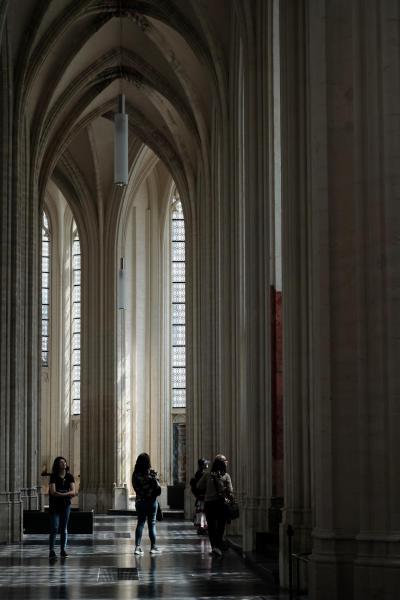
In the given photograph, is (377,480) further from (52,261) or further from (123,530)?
(52,261)

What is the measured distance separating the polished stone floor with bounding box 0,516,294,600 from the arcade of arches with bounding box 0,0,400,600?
1019 millimetres

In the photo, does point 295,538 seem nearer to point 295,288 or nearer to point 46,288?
point 295,288

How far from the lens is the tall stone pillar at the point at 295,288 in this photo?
1522 cm

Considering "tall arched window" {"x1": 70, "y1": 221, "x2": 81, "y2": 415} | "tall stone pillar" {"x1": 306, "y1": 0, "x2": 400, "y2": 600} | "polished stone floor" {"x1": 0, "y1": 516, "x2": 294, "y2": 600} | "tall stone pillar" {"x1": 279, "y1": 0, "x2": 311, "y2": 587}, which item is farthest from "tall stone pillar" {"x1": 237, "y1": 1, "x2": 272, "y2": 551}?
"tall arched window" {"x1": 70, "y1": 221, "x2": 81, "y2": 415}

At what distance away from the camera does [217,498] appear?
19.6m

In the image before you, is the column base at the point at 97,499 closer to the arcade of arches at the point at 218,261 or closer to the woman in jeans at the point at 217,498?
the arcade of arches at the point at 218,261

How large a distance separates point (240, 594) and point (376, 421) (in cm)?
323

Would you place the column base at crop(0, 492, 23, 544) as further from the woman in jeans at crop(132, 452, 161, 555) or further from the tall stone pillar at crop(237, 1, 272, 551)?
the tall stone pillar at crop(237, 1, 272, 551)

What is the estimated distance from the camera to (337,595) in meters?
12.2

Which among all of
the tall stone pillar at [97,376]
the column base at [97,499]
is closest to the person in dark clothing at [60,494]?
the column base at [97,499]

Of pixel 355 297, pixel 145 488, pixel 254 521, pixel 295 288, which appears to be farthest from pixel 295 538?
pixel 254 521

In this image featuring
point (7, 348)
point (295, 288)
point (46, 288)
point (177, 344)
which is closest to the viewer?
point (295, 288)

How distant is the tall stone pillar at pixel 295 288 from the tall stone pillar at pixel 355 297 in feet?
7.67

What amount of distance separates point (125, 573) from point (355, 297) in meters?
6.30
